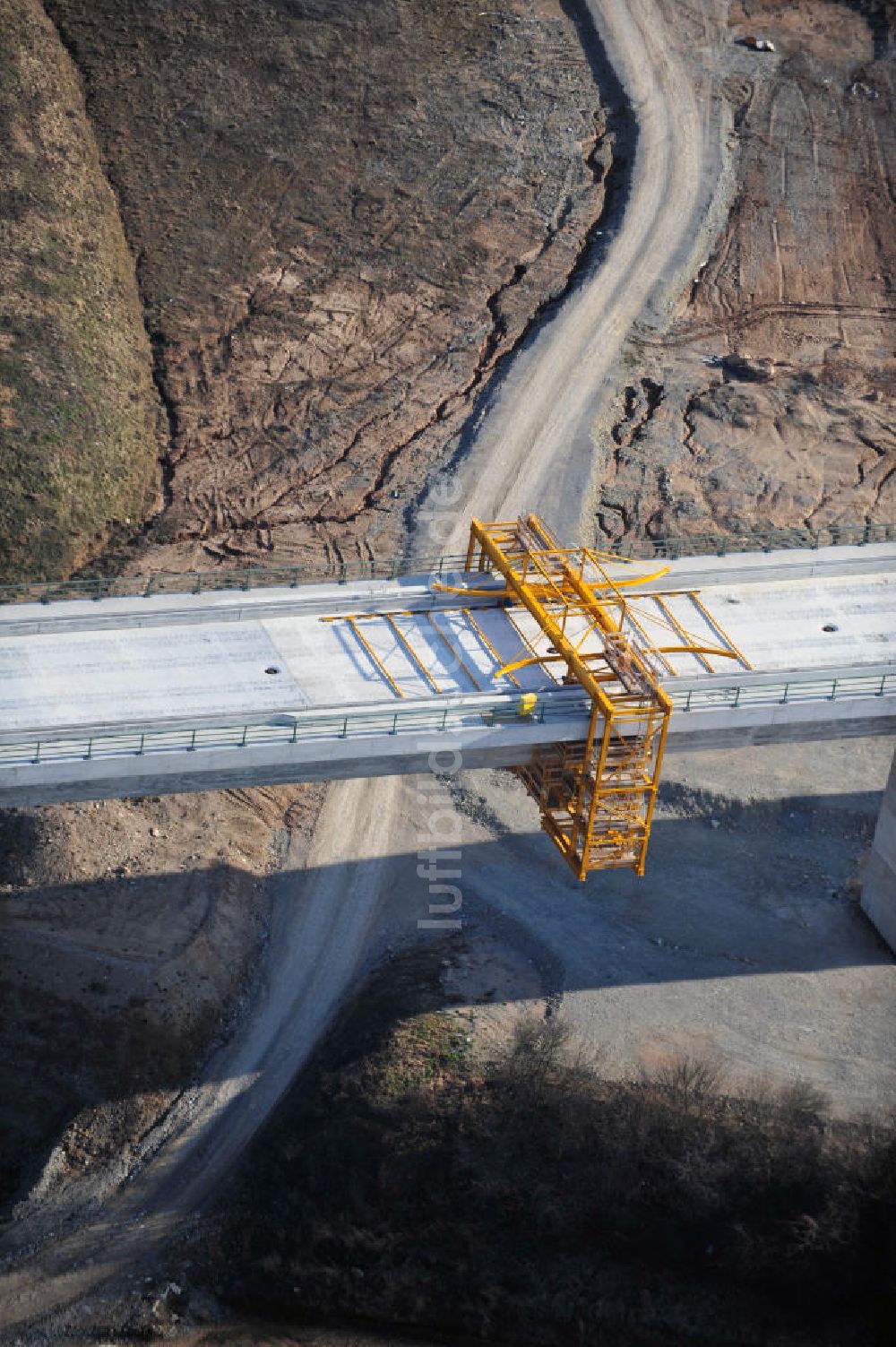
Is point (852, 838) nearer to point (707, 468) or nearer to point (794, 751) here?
point (794, 751)

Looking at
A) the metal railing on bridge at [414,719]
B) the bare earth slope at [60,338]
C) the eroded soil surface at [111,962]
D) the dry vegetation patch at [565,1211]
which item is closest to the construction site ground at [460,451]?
the eroded soil surface at [111,962]

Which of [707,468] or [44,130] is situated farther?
[44,130]

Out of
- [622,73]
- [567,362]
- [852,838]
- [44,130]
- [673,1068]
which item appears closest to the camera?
[673,1068]

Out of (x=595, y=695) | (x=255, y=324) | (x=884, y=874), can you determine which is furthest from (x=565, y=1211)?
(x=255, y=324)

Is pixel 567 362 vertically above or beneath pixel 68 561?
above

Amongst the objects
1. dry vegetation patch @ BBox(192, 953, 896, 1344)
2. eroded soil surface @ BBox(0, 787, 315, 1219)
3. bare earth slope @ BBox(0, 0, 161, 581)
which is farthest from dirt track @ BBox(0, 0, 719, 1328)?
bare earth slope @ BBox(0, 0, 161, 581)

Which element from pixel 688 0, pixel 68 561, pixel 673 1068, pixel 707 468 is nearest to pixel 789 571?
pixel 673 1068

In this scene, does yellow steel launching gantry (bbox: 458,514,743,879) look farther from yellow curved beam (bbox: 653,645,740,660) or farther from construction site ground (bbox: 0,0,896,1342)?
construction site ground (bbox: 0,0,896,1342)

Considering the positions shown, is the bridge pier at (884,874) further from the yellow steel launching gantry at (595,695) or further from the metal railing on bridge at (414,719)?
the yellow steel launching gantry at (595,695)

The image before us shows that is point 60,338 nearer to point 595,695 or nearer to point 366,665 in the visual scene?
point 366,665
